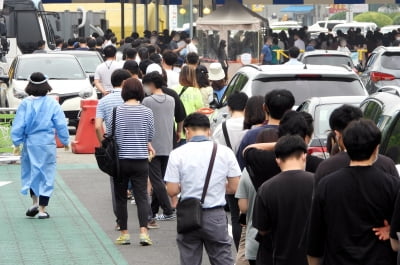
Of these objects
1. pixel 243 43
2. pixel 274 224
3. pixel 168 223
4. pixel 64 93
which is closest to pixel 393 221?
pixel 274 224

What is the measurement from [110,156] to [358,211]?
523 cm

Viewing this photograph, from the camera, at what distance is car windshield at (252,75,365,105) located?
14641 millimetres

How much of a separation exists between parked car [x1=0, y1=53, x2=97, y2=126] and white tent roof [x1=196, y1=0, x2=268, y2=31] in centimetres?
1210

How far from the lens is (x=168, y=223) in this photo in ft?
43.7

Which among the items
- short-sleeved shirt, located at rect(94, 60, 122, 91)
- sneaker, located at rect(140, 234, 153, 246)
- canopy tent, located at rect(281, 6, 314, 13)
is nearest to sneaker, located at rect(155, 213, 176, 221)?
sneaker, located at rect(140, 234, 153, 246)

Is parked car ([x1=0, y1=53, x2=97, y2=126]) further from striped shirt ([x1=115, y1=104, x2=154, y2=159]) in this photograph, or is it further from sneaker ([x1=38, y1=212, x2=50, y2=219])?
striped shirt ([x1=115, y1=104, x2=154, y2=159])

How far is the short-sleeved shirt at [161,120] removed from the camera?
1284 cm

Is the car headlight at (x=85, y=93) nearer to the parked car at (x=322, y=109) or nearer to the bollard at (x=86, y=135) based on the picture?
the bollard at (x=86, y=135)

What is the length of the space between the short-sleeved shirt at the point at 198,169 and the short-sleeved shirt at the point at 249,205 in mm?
469

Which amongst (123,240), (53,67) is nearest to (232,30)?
(53,67)

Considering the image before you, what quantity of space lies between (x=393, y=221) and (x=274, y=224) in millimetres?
1216

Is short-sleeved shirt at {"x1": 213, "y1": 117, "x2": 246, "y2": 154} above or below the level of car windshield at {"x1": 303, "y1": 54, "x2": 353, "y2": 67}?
above

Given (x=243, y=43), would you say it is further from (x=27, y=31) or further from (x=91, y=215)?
(x=91, y=215)

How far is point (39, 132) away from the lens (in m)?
13.5
